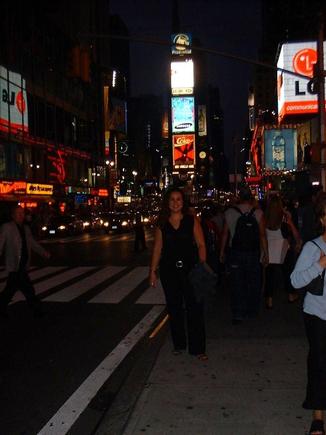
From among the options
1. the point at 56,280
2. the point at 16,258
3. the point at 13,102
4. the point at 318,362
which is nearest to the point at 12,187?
the point at 13,102

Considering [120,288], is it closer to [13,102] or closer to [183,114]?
[13,102]

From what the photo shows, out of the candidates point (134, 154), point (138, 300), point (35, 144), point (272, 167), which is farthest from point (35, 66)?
point (134, 154)

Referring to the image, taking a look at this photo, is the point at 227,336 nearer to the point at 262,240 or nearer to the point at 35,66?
the point at 262,240

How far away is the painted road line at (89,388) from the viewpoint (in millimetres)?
4883

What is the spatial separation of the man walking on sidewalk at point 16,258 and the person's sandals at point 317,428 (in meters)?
6.07

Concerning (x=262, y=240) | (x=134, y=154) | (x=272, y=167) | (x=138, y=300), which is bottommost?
(x=138, y=300)

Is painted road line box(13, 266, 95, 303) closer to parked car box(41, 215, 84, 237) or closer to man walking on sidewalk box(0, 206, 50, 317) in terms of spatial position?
man walking on sidewalk box(0, 206, 50, 317)

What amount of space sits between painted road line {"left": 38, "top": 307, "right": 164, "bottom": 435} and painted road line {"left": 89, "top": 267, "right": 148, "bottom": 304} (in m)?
2.71

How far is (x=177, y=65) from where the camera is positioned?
7550 cm

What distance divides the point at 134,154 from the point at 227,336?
142302 millimetres

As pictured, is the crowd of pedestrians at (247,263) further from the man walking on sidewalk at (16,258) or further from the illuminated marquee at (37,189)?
the illuminated marquee at (37,189)

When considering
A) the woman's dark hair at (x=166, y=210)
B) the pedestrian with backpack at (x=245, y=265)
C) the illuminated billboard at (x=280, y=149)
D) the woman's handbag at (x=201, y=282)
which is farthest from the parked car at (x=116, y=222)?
the woman's handbag at (x=201, y=282)

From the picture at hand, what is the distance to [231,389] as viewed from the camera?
5.43 metres

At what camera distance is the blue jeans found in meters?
8.33
